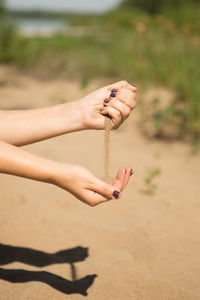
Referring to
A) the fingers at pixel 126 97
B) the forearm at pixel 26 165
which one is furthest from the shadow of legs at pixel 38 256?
the fingers at pixel 126 97

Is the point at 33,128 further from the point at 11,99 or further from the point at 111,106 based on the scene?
the point at 11,99

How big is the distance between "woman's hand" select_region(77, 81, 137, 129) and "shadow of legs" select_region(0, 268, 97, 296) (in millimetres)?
700

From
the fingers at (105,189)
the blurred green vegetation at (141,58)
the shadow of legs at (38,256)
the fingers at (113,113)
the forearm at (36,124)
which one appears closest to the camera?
the fingers at (105,189)

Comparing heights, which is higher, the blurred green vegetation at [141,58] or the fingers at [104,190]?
the fingers at [104,190]

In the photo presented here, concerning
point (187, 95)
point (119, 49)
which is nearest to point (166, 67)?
point (187, 95)

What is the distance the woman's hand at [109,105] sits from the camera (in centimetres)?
178

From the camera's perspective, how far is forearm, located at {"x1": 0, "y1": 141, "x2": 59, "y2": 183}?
1.52 metres

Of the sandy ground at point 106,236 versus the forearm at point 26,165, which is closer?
the forearm at point 26,165

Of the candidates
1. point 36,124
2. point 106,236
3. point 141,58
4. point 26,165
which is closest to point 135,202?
point 106,236

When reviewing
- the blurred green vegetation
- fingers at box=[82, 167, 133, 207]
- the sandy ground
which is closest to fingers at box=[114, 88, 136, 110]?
fingers at box=[82, 167, 133, 207]

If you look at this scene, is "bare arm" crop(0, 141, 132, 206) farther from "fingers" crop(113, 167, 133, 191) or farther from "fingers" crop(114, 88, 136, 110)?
"fingers" crop(114, 88, 136, 110)

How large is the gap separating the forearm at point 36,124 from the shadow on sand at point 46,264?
59 centimetres

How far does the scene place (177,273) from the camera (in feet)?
6.69

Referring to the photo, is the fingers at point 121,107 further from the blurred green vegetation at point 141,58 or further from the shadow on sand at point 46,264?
the blurred green vegetation at point 141,58
